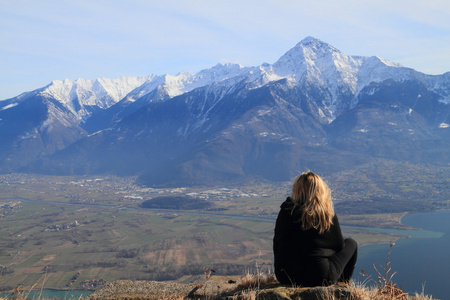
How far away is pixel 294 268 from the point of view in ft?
21.2

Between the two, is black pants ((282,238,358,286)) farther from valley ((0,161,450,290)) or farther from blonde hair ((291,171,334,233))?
valley ((0,161,450,290))

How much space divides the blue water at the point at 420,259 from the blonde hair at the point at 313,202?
3532cm

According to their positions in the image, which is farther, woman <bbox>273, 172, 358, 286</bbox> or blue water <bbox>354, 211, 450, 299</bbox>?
blue water <bbox>354, 211, 450, 299</bbox>

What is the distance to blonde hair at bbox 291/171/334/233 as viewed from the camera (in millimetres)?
6258

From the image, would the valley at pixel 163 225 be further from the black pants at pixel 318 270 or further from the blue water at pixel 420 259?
the black pants at pixel 318 270

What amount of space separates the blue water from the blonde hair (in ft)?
116

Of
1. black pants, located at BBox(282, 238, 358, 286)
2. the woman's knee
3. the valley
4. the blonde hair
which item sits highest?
the blonde hair

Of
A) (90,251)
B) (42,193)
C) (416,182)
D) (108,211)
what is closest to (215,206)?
(108,211)

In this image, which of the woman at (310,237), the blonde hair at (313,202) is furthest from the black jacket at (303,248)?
the blonde hair at (313,202)

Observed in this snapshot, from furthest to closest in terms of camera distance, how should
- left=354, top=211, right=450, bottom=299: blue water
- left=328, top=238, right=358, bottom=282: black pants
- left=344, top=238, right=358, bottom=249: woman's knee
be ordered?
left=354, top=211, right=450, bottom=299: blue water, left=344, top=238, right=358, bottom=249: woman's knee, left=328, top=238, right=358, bottom=282: black pants

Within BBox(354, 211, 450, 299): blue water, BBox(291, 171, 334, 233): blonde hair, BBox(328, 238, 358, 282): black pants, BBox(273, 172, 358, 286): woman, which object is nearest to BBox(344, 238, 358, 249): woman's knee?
BBox(328, 238, 358, 282): black pants

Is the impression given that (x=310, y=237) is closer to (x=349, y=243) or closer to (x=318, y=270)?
(x=318, y=270)

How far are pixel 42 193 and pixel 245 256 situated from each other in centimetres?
13149

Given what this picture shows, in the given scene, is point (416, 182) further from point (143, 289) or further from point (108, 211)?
point (143, 289)
